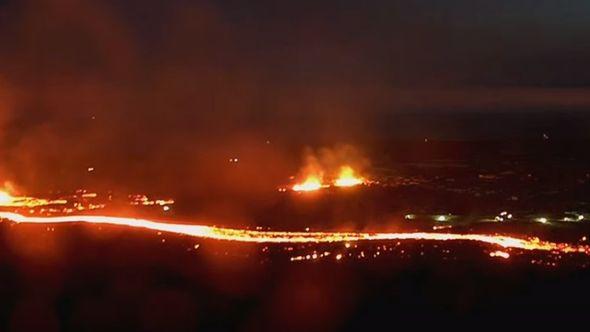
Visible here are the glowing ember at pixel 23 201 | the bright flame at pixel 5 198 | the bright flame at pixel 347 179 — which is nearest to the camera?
the glowing ember at pixel 23 201

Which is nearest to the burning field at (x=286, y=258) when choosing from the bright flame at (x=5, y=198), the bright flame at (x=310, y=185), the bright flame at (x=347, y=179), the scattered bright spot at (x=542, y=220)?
the scattered bright spot at (x=542, y=220)

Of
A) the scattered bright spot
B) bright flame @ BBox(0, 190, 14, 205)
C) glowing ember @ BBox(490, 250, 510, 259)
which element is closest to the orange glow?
glowing ember @ BBox(490, 250, 510, 259)

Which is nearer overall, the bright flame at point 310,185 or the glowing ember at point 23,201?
the glowing ember at point 23,201

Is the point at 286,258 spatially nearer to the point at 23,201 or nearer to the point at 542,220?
the point at 542,220

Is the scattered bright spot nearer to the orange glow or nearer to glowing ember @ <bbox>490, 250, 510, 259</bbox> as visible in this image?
the orange glow

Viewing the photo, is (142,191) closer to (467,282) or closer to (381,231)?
(381,231)

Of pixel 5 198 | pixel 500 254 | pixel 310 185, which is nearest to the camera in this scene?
pixel 500 254

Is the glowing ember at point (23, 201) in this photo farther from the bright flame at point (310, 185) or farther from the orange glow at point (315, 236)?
the bright flame at point (310, 185)

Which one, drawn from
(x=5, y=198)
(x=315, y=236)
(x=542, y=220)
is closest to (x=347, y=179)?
(x=542, y=220)
